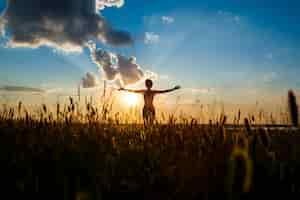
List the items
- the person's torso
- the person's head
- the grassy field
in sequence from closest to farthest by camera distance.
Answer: the grassy field, the person's torso, the person's head

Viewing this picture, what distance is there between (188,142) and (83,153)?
1.08 meters

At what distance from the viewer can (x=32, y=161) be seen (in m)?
2.12

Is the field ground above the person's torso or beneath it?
beneath

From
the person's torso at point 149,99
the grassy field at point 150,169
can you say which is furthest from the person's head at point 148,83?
the grassy field at point 150,169

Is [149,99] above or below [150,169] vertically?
above

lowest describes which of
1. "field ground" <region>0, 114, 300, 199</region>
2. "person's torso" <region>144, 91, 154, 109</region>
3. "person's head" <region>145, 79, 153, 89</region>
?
"field ground" <region>0, 114, 300, 199</region>

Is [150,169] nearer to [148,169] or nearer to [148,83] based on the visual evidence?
[148,169]

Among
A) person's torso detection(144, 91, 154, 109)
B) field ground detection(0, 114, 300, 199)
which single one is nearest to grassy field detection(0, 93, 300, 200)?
field ground detection(0, 114, 300, 199)

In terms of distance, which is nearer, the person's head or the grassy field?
the grassy field

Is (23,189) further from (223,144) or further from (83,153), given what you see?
(223,144)

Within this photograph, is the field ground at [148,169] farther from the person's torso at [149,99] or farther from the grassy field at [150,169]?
the person's torso at [149,99]

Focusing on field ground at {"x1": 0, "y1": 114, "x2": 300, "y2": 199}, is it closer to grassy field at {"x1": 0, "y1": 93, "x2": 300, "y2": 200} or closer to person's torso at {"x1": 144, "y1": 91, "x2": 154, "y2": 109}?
grassy field at {"x1": 0, "y1": 93, "x2": 300, "y2": 200}

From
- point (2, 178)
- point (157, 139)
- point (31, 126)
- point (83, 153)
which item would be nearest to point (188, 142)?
point (157, 139)

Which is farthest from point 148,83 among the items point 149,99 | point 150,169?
point 150,169
